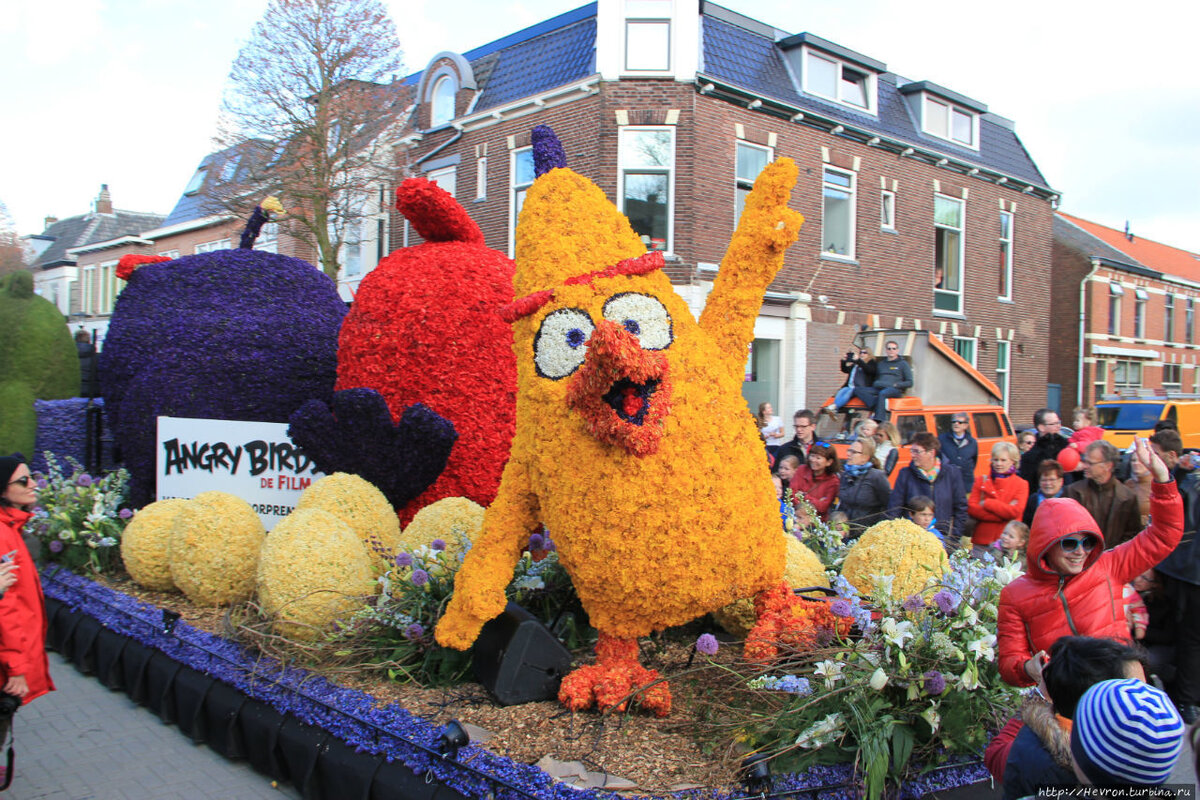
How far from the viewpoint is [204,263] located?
6.35 metres

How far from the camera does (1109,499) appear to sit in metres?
5.00

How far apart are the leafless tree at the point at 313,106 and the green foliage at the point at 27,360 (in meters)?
4.62

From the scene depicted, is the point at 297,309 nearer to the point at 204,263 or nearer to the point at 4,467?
the point at 204,263

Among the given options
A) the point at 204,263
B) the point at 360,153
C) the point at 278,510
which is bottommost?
the point at 278,510

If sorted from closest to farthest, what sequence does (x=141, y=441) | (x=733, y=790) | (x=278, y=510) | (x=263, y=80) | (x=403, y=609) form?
(x=733, y=790) < (x=403, y=609) < (x=278, y=510) < (x=141, y=441) < (x=263, y=80)

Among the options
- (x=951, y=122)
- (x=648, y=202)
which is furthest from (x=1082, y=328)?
(x=648, y=202)

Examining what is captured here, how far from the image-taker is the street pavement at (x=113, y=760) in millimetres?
3734

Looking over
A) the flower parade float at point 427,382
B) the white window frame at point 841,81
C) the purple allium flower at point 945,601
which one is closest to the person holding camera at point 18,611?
the flower parade float at point 427,382

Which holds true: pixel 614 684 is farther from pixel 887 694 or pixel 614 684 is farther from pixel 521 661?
pixel 887 694

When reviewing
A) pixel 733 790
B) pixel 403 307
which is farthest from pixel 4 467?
pixel 733 790

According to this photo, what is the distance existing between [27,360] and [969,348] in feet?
54.0

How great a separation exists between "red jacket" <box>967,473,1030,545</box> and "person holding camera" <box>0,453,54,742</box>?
5722 millimetres

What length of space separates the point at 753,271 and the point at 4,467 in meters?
3.45

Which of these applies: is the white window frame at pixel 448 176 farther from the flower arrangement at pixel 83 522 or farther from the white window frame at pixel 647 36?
the flower arrangement at pixel 83 522
